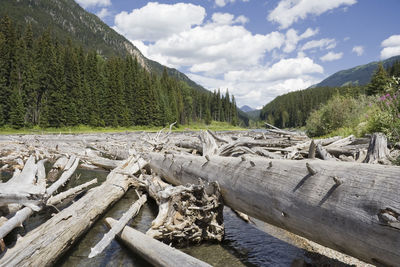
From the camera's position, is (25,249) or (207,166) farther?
(207,166)

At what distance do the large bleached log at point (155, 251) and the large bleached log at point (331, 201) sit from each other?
1281mm

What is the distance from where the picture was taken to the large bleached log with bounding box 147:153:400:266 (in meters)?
2.14

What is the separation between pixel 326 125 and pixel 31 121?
45829 millimetres

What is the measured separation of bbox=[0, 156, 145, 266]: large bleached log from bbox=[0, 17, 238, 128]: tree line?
38733 mm

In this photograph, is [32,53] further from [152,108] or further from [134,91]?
[152,108]

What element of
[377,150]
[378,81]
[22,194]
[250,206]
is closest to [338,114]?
[377,150]

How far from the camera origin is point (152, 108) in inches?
2266

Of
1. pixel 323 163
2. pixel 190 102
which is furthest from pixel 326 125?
pixel 190 102

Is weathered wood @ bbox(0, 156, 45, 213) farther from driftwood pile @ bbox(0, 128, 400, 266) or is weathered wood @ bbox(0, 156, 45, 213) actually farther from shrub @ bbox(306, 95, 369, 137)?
shrub @ bbox(306, 95, 369, 137)

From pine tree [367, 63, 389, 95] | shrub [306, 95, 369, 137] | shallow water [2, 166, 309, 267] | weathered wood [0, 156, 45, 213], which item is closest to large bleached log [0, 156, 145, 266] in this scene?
shallow water [2, 166, 309, 267]

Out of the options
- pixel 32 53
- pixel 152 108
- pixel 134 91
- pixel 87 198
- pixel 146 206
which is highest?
pixel 32 53

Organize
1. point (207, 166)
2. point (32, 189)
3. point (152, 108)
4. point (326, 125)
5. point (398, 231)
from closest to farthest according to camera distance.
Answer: point (398, 231), point (32, 189), point (207, 166), point (326, 125), point (152, 108)

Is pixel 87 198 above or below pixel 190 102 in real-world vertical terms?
below

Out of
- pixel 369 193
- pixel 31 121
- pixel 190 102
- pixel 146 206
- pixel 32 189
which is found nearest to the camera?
pixel 369 193
